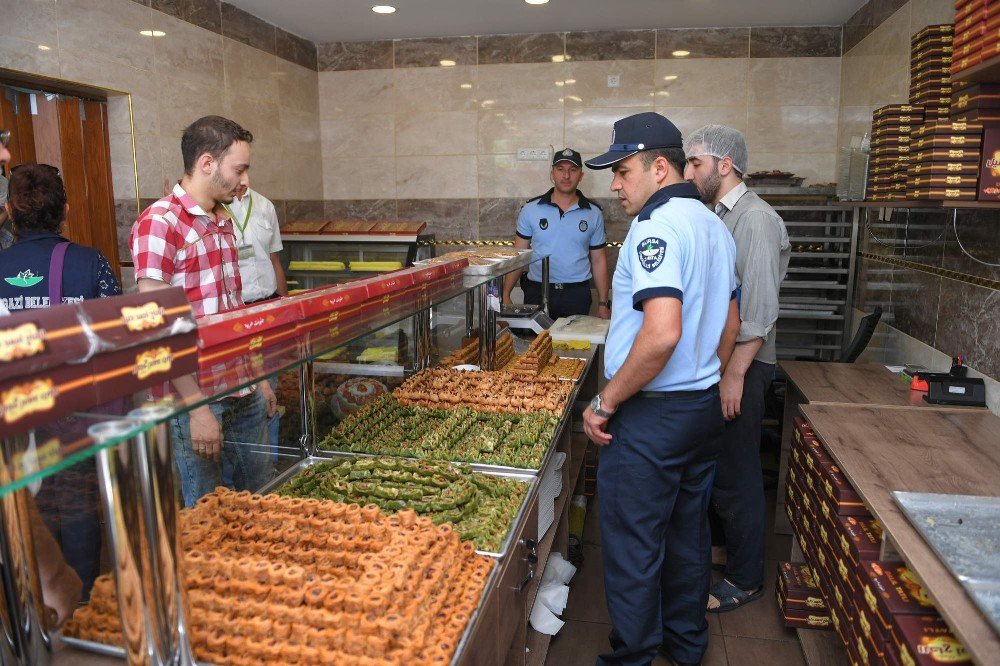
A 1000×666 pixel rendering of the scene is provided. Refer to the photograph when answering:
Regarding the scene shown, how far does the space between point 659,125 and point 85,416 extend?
2105mm

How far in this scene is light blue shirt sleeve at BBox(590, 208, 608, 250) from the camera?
6246mm

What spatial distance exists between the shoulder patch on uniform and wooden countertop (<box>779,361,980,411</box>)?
1.55 m

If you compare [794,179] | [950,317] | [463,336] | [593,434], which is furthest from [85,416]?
[794,179]

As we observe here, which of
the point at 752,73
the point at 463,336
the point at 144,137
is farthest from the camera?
the point at 752,73

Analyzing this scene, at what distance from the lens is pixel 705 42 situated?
6703mm

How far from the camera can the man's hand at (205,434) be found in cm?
226

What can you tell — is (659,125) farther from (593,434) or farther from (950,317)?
(950,317)

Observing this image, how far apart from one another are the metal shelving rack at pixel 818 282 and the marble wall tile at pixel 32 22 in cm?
529

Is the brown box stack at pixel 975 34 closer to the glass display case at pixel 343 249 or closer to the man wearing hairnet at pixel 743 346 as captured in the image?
the man wearing hairnet at pixel 743 346

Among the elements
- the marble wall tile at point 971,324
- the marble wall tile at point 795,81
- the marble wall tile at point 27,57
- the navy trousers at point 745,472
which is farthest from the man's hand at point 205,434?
the marble wall tile at point 795,81

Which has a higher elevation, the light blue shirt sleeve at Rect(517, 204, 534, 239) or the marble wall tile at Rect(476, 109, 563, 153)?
the marble wall tile at Rect(476, 109, 563, 153)

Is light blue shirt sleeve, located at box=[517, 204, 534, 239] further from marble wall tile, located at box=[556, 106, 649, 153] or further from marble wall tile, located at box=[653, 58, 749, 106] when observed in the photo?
marble wall tile, located at box=[653, 58, 749, 106]

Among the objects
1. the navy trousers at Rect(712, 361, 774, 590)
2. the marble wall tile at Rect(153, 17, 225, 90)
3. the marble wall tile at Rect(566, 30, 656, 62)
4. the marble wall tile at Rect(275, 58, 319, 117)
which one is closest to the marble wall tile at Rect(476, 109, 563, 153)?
the marble wall tile at Rect(566, 30, 656, 62)

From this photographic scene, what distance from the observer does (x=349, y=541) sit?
5.98 ft
